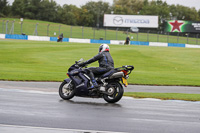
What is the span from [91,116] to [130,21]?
87119 mm

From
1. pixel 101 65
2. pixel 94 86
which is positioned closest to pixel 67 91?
pixel 94 86

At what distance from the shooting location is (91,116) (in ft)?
27.3

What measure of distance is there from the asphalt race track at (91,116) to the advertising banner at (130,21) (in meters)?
83.3

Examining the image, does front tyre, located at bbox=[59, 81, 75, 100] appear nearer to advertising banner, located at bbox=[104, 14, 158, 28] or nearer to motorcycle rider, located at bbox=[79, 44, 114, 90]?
motorcycle rider, located at bbox=[79, 44, 114, 90]

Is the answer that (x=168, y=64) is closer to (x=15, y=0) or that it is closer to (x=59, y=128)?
(x=59, y=128)

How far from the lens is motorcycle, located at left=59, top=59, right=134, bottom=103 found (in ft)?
34.9

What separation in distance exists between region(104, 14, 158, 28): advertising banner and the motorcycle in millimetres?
82826

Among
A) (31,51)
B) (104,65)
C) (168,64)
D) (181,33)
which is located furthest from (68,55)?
(181,33)

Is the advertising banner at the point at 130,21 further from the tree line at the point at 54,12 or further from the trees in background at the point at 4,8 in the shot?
the trees in background at the point at 4,8

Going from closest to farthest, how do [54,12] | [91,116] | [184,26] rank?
[91,116] < [184,26] < [54,12]

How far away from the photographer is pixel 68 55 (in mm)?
33531

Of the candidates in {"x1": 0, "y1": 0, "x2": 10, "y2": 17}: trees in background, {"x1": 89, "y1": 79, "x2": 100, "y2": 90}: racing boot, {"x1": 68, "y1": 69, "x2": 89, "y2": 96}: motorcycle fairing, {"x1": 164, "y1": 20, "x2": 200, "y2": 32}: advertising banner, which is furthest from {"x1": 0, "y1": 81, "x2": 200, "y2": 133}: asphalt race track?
{"x1": 0, "y1": 0, "x2": 10, "y2": 17}: trees in background

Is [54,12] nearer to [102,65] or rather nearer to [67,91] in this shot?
[67,91]

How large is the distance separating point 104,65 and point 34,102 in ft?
7.96
